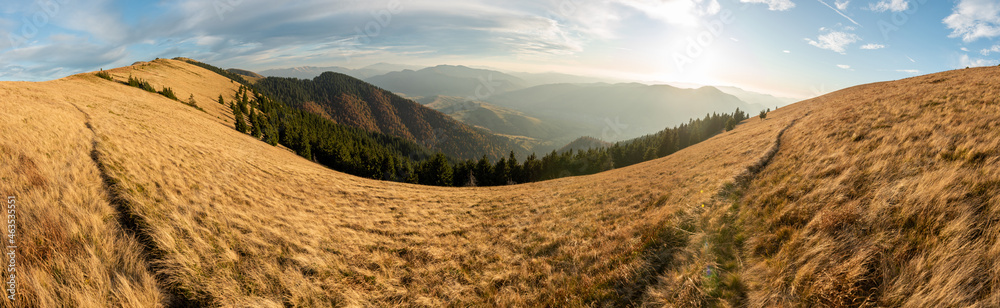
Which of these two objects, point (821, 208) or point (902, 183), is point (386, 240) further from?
point (902, 183)

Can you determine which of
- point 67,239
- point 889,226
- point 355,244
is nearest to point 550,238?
point 355,244

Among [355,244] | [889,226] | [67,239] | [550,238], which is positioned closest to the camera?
[889,226]

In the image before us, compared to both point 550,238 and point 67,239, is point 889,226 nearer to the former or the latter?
point 550,238

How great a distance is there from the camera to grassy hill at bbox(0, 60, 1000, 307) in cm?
470

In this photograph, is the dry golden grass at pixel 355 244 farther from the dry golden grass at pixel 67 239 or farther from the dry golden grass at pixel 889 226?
the dry golden grass at pixel 889 226

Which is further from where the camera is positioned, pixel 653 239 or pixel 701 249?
pixel 653 239

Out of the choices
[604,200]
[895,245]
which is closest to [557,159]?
[604,200]

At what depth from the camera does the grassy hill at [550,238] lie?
470 centimetres

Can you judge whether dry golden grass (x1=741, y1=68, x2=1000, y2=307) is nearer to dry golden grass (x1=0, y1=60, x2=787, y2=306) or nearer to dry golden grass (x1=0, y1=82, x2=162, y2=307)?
dry golden grass (x1=0, y1=60, x2=787, y2=306)

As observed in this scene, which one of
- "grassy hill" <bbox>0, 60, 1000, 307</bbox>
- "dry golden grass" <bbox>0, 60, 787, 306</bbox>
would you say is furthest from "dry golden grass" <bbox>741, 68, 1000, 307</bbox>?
"dry golden grass" <bbox>0, 60, 787, 306</bbox>

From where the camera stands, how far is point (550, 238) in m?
11.6

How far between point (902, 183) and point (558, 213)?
12063 mm

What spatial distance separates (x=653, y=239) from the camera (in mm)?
8406

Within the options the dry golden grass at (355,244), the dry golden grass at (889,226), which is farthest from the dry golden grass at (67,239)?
the dry golden grass at (889,226)
